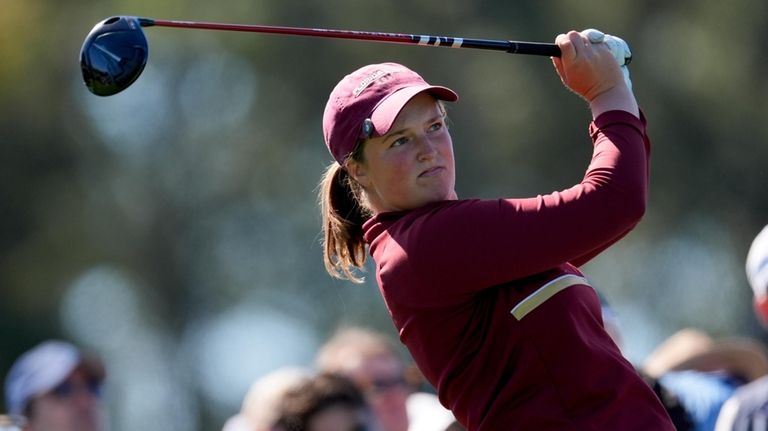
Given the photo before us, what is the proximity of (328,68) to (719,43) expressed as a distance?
445 cm

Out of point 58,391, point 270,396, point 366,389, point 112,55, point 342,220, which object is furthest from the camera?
point 366,389

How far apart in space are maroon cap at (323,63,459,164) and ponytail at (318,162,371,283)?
0.25 m

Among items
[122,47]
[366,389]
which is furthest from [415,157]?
[366,389]

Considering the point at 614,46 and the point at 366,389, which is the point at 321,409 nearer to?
the point at 366,389

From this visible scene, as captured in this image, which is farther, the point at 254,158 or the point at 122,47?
the point at 254,158

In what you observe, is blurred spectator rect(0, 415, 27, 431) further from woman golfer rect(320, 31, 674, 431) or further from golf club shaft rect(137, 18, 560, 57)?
woman golfer rect(320, 31, 674, 431)

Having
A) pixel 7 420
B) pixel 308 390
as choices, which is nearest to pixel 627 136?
pixel 308 390

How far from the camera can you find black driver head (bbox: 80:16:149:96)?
16.0ft

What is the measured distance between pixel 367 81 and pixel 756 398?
1.93 m

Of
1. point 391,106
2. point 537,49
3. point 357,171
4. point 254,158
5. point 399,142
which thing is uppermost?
point 537,49

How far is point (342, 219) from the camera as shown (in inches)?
203

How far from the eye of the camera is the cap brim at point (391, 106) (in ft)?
15.1

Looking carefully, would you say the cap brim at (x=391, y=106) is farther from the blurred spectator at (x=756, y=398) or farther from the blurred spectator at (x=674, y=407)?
the blurred spectator at (x=674, y=407)

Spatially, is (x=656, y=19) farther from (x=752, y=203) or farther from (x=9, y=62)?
(x=9, y=62)
